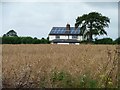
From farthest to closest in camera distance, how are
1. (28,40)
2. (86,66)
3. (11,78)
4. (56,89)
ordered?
1. (28,40)
2. (86,66)
3. (11,78)
4. (56,89)

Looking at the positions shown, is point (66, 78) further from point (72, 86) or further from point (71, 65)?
point (71, 65)

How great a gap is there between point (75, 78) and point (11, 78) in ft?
3.35

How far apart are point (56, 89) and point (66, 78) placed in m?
0.29

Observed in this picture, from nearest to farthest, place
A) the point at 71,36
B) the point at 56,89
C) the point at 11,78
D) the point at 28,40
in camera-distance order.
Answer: the point at 56,89 < the point at 11,78 < the point at 28,40 < the point at 71,36

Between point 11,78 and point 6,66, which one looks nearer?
point 11,78

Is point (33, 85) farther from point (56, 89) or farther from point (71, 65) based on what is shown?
point (71, 65)

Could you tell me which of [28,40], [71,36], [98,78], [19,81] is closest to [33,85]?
[19,81]

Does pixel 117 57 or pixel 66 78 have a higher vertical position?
pixel 117 57

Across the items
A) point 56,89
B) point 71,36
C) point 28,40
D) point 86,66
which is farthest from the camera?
point 71,36

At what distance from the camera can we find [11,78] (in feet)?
14.8

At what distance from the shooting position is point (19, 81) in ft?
14.1

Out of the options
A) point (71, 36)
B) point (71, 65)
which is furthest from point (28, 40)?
point (71, 36)

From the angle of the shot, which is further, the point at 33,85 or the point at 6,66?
the point at 6,66

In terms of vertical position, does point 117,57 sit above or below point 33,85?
above
